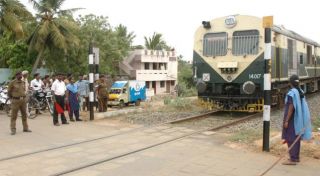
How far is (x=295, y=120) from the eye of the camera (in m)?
7.92

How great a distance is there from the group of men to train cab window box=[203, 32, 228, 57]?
420 cm

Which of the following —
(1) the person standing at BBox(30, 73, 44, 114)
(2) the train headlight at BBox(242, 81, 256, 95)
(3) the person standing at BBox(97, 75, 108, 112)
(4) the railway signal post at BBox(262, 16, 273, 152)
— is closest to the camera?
(4) the railway signal post at BBox(262, 16, 273, 152)

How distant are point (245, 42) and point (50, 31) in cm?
1802

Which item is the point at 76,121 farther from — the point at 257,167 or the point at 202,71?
the point at 257,167

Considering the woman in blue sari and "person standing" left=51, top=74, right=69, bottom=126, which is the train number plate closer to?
the woman in blue sari

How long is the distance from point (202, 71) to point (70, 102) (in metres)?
5.22

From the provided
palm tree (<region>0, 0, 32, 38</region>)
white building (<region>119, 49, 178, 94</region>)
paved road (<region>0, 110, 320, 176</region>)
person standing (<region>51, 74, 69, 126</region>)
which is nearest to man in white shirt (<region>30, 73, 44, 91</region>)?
person standing (<region>51, 74, 69, 126</region>)

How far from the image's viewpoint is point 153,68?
52719 mm

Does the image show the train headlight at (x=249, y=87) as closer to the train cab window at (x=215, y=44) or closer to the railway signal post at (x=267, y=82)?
the train cab window at (x=215, y=44)

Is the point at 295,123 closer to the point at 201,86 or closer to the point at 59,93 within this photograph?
the point at 59,93

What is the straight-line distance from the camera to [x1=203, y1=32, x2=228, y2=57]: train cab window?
51.1ft

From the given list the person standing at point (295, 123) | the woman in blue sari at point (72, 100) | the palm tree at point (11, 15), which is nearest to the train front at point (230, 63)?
the woman in blue sari at point (72, 100)

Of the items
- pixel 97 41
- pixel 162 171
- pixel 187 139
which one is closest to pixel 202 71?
pixel 187 139

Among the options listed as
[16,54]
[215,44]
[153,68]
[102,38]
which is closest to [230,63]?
[215,44]
